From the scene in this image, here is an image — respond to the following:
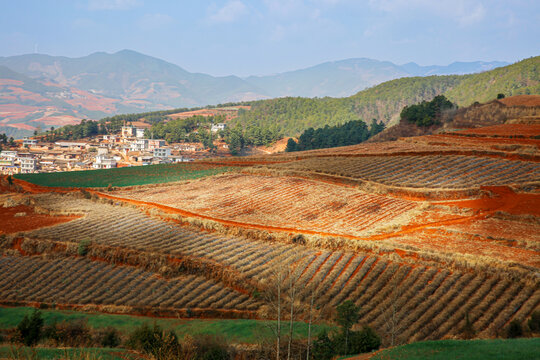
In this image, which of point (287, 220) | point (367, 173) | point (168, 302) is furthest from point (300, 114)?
point (168, 302)

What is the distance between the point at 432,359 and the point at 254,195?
27.0 meters

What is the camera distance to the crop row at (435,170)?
1297 inches

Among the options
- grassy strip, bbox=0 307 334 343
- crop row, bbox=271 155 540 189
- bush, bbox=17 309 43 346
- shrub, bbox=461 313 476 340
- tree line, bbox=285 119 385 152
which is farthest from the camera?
tree line, bbox=285 119 385 152

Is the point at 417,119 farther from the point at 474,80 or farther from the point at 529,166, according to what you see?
the point at 474,80

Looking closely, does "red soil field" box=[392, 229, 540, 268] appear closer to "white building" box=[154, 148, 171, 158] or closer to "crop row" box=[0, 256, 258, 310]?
"crop row" box=[0, 256, 258, 310]

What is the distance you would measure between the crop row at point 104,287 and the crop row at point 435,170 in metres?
20.0

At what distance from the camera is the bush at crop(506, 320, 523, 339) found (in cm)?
1370

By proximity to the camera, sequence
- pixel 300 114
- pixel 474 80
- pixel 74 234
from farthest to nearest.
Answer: pixel 300 114 → pixel 474 80 → pixel 74 234

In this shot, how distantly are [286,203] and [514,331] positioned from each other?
2076 cm

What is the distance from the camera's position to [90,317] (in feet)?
58.0

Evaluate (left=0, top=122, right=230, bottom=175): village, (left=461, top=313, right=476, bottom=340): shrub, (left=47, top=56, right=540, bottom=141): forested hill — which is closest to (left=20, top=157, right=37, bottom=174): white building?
(left=0, top=122, right=230, bottom=175): village

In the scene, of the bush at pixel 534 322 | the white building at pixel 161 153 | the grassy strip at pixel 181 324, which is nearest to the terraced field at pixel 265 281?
the bush at pixel 534 322

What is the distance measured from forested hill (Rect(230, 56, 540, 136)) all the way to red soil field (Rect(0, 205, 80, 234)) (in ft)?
338

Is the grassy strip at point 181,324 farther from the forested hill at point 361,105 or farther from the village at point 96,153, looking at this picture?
the forested hill at point 361,105
